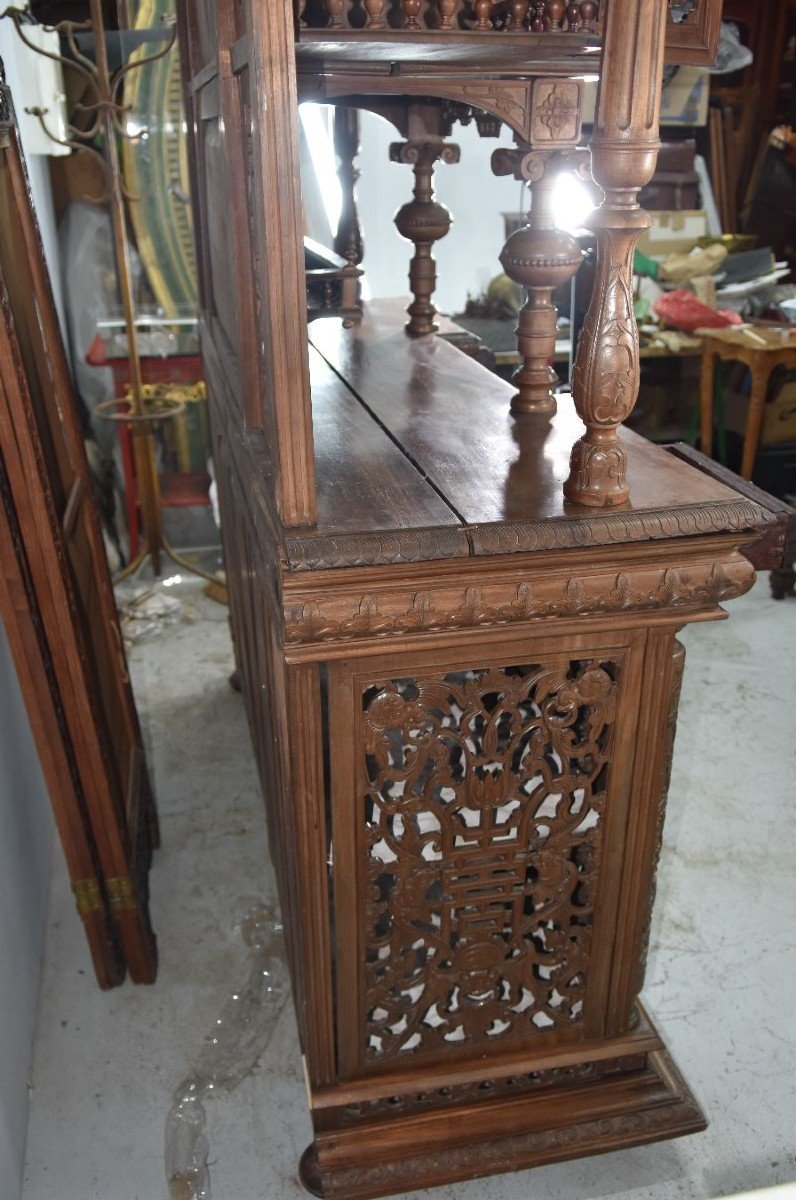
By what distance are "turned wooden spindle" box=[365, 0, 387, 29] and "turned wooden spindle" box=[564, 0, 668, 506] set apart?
12.1 inches

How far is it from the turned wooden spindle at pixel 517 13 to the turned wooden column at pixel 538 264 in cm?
44

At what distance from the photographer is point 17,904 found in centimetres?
191

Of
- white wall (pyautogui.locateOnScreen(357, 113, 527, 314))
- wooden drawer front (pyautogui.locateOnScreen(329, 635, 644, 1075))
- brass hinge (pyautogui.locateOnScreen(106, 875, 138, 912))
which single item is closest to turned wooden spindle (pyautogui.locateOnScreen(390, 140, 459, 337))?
wooden drawer front (pyautogui.locateOnScreen(329, 635, 644, 1075))

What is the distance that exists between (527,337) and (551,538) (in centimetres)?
79

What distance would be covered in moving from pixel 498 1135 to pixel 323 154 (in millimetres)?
4098

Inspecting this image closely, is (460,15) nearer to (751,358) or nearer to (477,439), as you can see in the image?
(477,439)

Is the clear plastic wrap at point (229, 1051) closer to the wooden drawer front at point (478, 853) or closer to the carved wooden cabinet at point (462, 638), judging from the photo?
the carved wooden cabinet at point (462, 638)

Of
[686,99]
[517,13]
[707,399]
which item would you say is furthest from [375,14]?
[686,99]

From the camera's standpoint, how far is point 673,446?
1646mm

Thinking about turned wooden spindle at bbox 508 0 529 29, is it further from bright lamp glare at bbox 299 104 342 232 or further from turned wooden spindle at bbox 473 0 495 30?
bright lamp glare at bbox 299 104 342 232

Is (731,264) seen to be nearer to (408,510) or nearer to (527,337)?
(527,337)

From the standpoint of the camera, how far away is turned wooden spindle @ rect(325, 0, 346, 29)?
125cm

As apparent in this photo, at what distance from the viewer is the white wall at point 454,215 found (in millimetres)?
5047

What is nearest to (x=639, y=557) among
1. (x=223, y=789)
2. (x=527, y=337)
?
(x=527, y=337)
